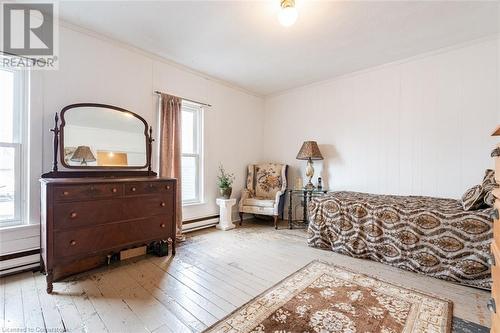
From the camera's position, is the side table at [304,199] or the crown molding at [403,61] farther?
the side table at [304,199]

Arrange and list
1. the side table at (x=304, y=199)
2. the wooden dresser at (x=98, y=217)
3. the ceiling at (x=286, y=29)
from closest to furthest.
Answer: the wooden dresser at (x=98, y=217), the ceiling at (x=286, y=29), the side table at (x=304, y=199)

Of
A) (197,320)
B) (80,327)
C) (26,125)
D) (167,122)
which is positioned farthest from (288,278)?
(26,125)

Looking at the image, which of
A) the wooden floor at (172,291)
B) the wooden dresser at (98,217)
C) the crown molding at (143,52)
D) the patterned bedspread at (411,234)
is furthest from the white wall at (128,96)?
the patterned bedspread at (411,234)

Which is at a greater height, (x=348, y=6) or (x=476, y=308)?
(x=348, y=6)

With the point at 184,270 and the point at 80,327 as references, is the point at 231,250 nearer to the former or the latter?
the point at 184,270

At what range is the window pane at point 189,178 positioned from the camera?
12.2 ft

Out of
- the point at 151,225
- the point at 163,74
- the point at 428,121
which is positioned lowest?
the point at 151,225

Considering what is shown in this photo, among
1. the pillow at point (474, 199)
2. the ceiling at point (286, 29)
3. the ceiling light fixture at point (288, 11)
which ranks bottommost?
Result: the pillow at point (474, 199)

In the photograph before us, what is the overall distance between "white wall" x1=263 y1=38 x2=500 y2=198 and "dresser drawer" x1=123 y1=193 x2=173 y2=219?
2.56m

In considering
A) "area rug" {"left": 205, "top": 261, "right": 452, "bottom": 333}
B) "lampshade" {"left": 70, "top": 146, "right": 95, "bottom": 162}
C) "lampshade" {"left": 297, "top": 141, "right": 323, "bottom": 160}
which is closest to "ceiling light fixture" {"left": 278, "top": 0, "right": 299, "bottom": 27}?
"lampshade" {"left": 297, "top": 141, "right": 323, "bottom": 160}

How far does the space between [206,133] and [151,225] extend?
6.04 ft

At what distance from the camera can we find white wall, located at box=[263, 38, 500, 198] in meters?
2.78

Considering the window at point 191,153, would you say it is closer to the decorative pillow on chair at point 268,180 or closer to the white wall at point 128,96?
the white wall at point 128,96

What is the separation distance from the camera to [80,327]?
5.00ft
